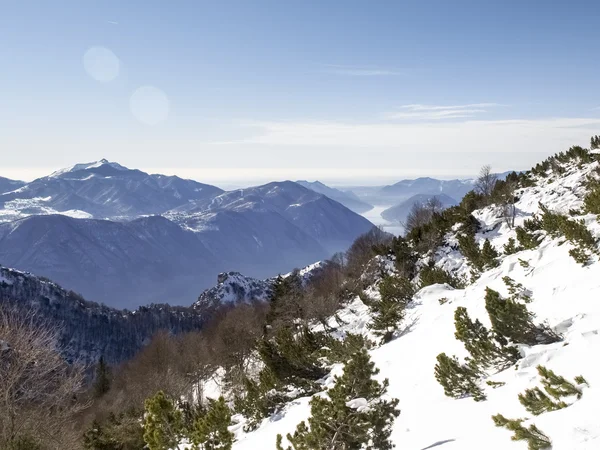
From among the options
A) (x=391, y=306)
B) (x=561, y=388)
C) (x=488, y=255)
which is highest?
(x=561, y=388)

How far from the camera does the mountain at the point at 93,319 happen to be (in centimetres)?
13850

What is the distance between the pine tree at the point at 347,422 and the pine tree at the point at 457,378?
6.75 ft

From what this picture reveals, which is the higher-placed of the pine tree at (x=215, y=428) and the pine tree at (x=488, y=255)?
the pine tree at (x=488, y=255)

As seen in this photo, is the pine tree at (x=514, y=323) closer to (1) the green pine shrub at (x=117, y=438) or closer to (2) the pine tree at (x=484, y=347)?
(2) the pine tree at (x=484, y=347)

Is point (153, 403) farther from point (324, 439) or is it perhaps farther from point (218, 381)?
point (218, 381)

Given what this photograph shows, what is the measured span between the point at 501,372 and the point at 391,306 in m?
13.4

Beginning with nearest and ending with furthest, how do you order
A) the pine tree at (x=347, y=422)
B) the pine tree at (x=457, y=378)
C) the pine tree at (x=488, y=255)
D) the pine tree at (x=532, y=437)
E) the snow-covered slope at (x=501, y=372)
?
the pine tree at (x=532, y=437)
the snow-covered slope at (x=501, y=372)
the pine tree at (x=347, y=422)
the pine tree at (x=457, y=378)
the pine tree at (x=488, y=255)

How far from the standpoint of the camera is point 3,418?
54.5 ft

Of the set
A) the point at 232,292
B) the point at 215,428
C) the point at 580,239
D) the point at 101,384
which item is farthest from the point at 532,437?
the point at 232,292

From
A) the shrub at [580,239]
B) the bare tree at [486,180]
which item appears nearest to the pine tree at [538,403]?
the shrub at [580,239]

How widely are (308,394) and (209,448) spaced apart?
10504 millimetres

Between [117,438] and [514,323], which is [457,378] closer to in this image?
[514,323]

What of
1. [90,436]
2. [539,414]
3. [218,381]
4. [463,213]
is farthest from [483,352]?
[218,381]

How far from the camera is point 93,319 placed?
148 metres
